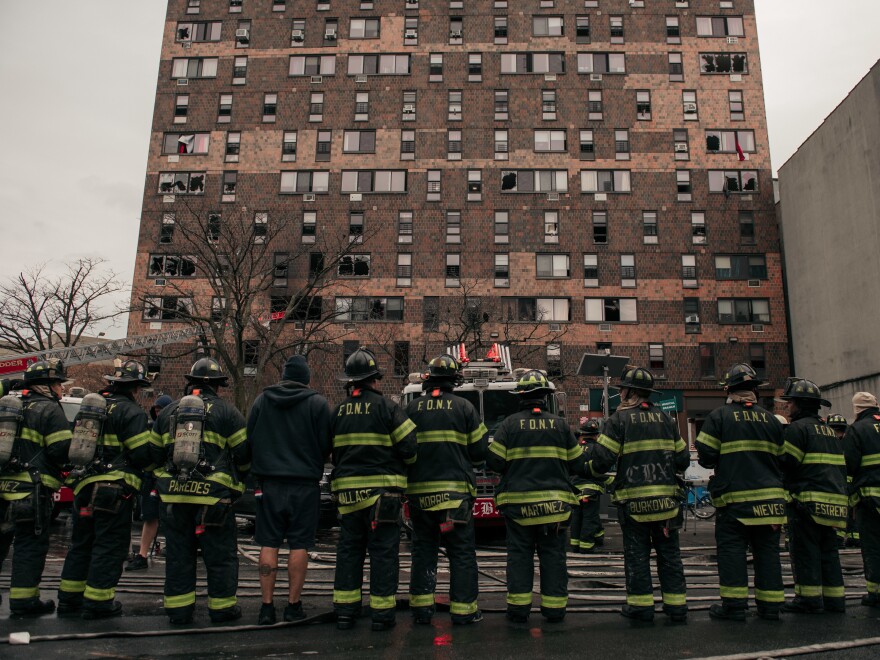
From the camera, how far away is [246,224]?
3819 centimetres

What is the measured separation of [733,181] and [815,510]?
1442 inches

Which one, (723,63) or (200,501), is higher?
(723,63)

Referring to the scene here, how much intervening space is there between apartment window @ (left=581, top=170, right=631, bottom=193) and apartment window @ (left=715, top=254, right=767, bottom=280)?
6447 millimetres

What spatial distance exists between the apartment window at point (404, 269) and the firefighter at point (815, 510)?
32026 millimetres

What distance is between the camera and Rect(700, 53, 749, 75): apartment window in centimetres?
4044

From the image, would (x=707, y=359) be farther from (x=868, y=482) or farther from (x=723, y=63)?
(x=868, y=482)

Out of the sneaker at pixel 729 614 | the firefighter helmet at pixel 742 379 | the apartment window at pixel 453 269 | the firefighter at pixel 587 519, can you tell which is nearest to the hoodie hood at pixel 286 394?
the firefighter helmet at pixel 742 379

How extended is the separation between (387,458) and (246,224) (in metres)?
34.3

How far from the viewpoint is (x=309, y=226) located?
3950cm

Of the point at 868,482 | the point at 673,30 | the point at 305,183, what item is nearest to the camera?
the point at 868,482

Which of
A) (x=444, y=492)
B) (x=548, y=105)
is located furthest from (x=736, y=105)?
(x=444, y=492)

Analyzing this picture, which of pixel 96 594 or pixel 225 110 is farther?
pixel 225 110

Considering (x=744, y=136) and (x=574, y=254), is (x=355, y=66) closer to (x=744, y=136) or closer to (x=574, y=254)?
(x=574, y=254)

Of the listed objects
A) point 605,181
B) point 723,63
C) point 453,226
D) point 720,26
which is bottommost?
point 453,226
